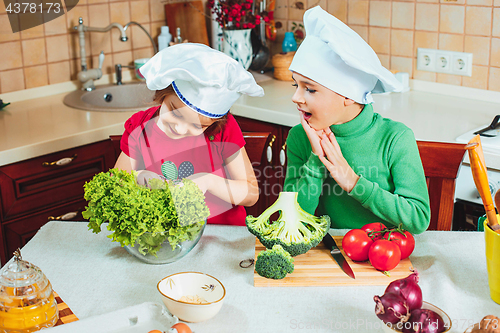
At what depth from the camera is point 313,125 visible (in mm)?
1190

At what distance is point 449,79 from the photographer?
2.16 meters

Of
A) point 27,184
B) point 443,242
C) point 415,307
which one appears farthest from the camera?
point 27,184

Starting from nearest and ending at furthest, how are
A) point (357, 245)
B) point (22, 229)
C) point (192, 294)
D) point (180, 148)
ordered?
point (192, 294) → point (357, 245) → point (180, 148) → point (22, 229)

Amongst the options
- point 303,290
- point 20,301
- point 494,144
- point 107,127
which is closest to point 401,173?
point 303,290

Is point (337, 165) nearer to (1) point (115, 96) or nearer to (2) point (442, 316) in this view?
(2) point (442, 316)

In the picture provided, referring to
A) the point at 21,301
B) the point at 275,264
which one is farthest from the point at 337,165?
the point at 21,301

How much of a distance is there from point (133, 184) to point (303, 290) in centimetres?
39

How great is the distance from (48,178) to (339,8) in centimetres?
153

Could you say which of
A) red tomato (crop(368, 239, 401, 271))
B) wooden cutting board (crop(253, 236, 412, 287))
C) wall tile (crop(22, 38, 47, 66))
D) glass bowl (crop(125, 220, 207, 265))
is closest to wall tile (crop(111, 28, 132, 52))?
wall tile (crop(22, 38, 47, 66))

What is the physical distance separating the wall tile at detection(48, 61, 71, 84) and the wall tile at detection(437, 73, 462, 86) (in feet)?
5.66

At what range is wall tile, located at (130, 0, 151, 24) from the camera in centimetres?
255

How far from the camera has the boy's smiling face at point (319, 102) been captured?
1.12m

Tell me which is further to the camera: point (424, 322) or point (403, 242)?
point (403, 242)

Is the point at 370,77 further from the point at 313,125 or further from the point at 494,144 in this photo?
the point at 494,144
